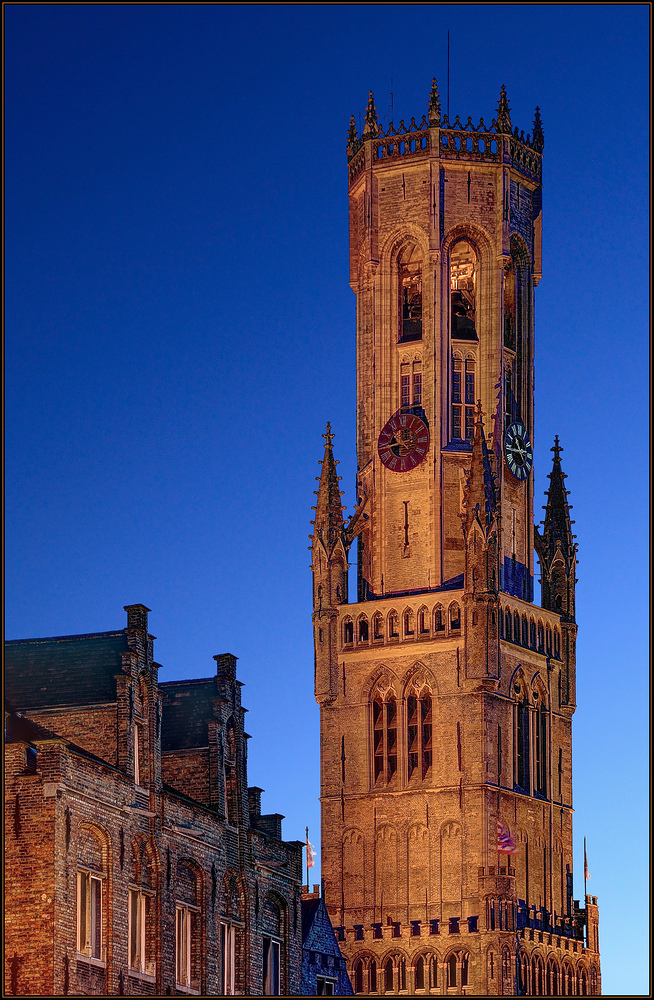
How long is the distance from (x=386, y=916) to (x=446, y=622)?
1547cm

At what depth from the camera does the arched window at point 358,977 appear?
131500mm

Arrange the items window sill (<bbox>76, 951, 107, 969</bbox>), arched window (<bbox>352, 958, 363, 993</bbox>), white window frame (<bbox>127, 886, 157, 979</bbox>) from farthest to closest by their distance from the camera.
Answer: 1. arched window (<bbox>352, 958, 363, 993</bbox>)
2. white window frame (<bbox>127, 886, 157, 979</bbox>)
3. window sill (<bbox>76, 951, 107, 969</bbox>)

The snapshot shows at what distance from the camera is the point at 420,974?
5148 inches

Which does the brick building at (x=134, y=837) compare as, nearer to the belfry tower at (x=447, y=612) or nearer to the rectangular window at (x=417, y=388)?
the belfry tower at (x=447, y=612)

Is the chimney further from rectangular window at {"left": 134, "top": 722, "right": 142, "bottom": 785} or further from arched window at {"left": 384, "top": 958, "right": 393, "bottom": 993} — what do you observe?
arched window at {"left": 384, "top": 958, "right": 393, "bottom": 993}

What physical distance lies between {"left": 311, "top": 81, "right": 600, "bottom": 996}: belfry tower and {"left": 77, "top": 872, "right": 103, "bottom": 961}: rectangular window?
197 ft

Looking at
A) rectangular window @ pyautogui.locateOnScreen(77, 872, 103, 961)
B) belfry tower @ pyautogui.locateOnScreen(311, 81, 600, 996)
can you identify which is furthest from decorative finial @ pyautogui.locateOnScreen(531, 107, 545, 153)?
rectangular window @ pyautogui.locateOnScreen(77, 872, 103, 961)

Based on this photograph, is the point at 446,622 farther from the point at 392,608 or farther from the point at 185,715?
the point at 185,715

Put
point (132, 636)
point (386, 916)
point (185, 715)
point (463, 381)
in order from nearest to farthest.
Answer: point (132, 636)
point (185, 715)
point (386, 916)
point (463, 381)

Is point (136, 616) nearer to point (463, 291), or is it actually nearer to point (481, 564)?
point (481, 564)

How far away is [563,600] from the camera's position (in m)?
145

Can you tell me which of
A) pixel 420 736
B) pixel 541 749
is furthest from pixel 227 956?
pixel 541 749

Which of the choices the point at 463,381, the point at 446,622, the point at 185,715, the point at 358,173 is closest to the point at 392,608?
the point at 446,622

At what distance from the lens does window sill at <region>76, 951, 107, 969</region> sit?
6794cm
